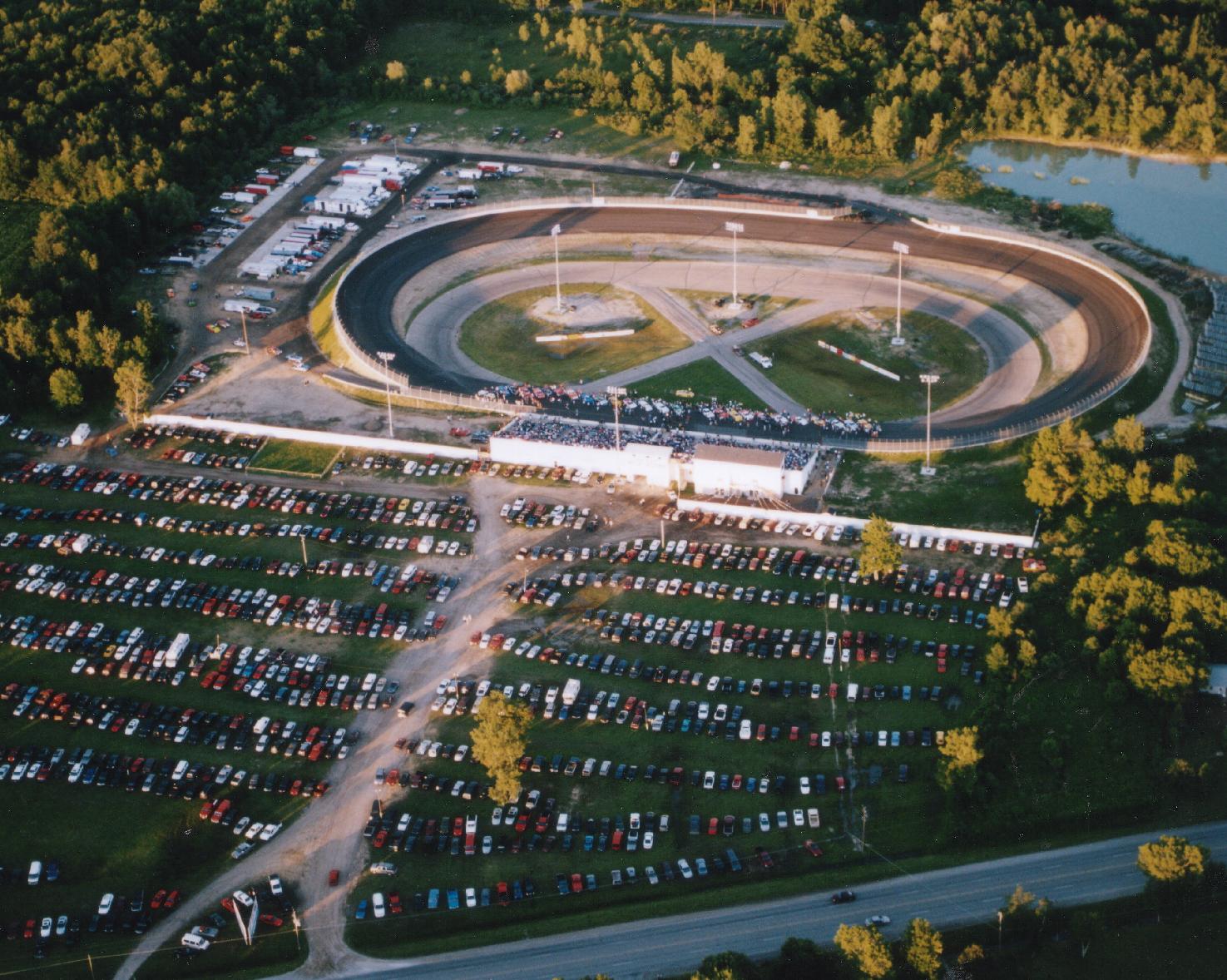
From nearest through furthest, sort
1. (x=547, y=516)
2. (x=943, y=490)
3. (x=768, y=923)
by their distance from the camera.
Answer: (x=768, y=923)
(x=547, y=516)
(x=943, y=490)

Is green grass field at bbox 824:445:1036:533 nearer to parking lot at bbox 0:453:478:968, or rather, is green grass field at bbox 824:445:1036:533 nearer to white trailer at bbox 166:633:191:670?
parking lot at bbox 0:453:478:968

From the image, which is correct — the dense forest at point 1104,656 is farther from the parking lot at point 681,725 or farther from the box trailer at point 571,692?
the box trailer at point 571,692

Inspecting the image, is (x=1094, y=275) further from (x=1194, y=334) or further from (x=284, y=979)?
(x=284, y=979)

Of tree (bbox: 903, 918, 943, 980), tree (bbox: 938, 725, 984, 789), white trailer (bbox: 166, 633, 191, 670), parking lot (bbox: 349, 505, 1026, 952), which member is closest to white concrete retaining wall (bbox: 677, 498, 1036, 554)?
parking lot (bbox: 349, 505, 1026, 952)

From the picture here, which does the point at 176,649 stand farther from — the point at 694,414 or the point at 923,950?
the point at 923,950

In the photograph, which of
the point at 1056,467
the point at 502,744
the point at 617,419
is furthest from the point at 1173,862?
the point at 617,419

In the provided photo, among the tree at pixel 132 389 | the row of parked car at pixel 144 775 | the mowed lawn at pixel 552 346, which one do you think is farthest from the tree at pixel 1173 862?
the tree at pixel 132 389

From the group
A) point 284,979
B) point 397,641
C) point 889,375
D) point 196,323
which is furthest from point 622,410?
point 284,979
